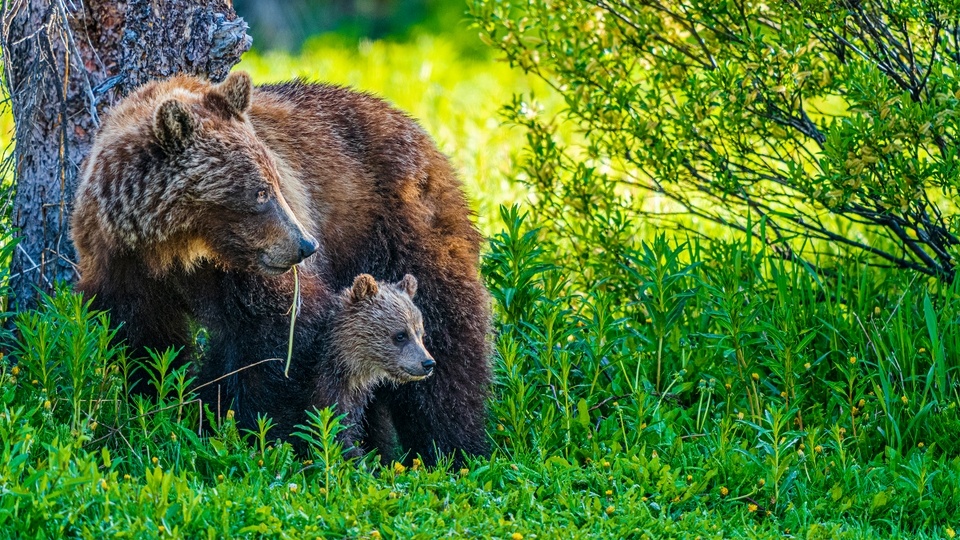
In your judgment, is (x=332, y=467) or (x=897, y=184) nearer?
(x=332, y=467)

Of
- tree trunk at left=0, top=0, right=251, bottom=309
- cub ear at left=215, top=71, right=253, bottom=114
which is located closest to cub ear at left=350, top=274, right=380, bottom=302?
cub ear at left=215, top=71, right=253, bottom=114

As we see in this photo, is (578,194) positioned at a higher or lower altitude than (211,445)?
higher

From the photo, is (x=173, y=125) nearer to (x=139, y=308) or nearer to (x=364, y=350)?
(x=139, y=308)

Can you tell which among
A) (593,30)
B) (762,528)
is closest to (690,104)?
(593,30)

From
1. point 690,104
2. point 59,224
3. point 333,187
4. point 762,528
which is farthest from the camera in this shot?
point 690,104

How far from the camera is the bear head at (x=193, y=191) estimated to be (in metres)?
4.50

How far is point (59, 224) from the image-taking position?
220 inches

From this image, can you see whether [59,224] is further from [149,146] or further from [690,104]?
[690,104]

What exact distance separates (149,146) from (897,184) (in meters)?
3.27

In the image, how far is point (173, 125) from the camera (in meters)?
4.42

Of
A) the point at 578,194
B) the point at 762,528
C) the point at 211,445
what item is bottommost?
the point at 211,445

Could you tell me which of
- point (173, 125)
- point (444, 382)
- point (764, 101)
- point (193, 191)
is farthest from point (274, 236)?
point (764, 101)

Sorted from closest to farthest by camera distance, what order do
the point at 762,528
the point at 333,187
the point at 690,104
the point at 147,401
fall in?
the point at 762,528 < the point at 147,401 < the point at 333,187 < the point at 690,104

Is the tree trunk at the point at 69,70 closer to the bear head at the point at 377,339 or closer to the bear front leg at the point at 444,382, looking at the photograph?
the bear head at the point at 377,339
